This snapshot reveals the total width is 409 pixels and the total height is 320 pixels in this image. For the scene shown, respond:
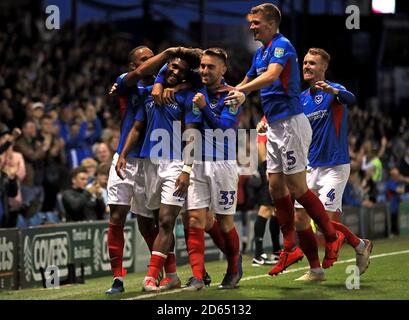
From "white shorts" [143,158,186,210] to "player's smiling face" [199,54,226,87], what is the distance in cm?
80

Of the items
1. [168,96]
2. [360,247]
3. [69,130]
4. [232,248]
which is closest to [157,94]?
[168,96]

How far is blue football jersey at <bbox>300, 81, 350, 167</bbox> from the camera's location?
431 inches

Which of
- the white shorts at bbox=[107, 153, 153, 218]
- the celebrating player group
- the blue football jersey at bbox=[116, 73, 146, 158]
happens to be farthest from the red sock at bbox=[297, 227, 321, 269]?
the blue football jersey at bbox=[116, 73, 146, 158]

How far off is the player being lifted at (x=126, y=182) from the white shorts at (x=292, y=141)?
1.30m

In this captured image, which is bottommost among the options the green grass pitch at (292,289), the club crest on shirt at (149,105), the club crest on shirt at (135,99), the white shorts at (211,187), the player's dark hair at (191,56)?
the green grass pitch at (292,289)

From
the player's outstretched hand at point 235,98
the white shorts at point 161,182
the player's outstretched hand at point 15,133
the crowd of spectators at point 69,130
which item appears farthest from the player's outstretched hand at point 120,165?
the crowd of spectators at point 69,130

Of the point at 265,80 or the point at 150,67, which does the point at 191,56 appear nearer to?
the point at 150,67

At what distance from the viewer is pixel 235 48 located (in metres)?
33.9

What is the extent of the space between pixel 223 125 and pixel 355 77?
87.6 feet

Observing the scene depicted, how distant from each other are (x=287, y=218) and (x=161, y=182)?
4.75ft

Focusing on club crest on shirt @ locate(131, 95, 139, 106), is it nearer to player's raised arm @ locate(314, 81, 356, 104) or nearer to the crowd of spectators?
player's raised arm @ locate(314, 81, 356, 104)

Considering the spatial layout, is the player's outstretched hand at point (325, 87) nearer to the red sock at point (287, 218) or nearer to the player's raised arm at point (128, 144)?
the red sock at point (287, 218)

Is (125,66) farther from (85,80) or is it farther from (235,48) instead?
(235,48)

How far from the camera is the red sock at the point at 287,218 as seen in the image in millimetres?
10227
